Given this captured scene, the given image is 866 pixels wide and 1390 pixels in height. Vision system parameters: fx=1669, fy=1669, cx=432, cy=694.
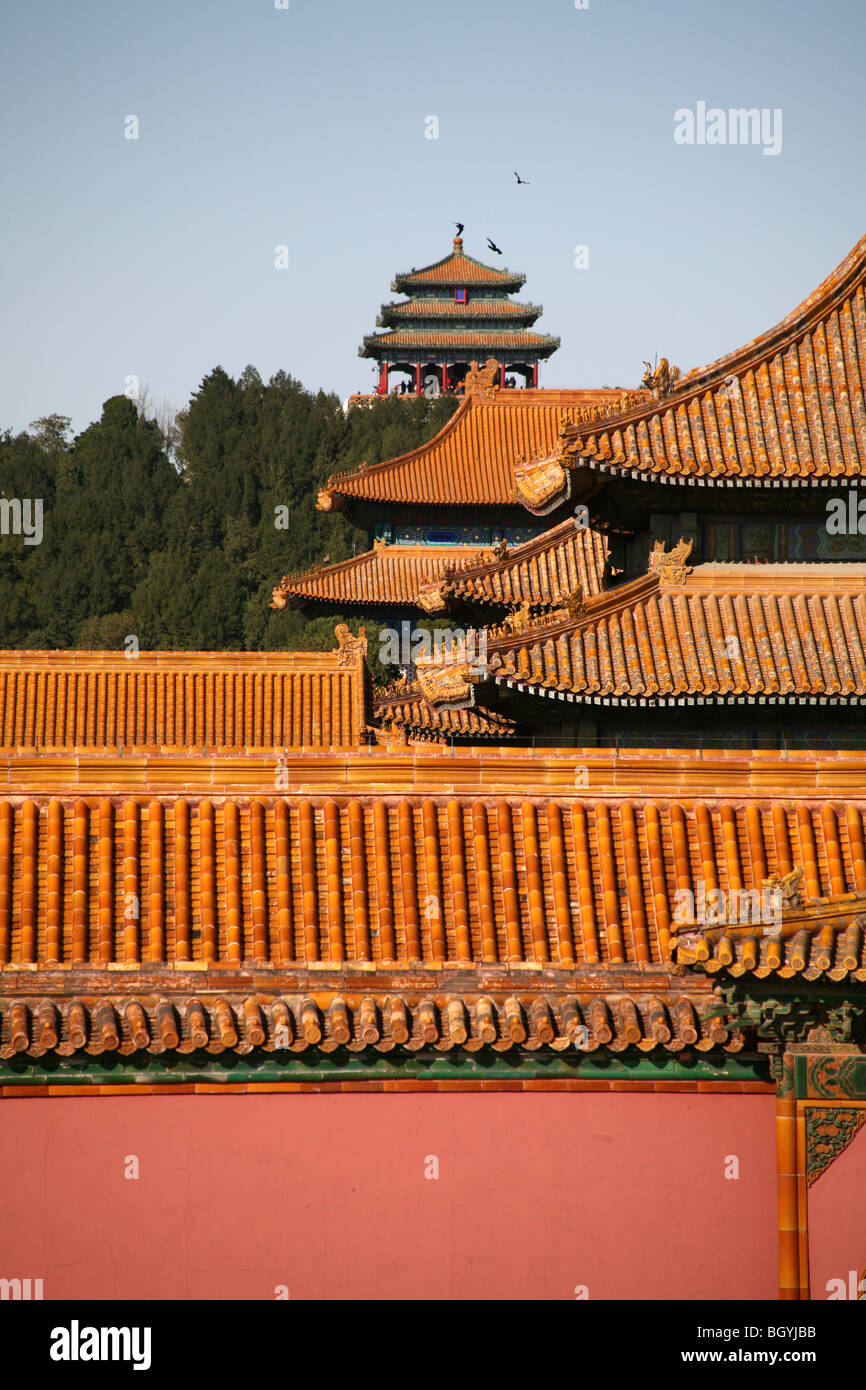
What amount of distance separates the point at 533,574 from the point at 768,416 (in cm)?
650

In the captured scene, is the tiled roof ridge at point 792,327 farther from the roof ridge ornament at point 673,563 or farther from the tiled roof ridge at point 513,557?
the tiled roof ridge at point 513,557

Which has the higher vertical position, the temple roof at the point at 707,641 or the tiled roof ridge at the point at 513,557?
the tiled roof ridge at the point at 513,557

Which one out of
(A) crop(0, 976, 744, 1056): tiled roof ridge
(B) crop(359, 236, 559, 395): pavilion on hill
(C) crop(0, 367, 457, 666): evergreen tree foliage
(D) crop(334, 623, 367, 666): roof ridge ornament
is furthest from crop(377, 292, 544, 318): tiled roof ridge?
(A) crop(0, 976, 744, 1056): tiled roof ridge

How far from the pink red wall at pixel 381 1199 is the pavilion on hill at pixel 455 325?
70333mm

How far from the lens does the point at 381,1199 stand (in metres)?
11.2

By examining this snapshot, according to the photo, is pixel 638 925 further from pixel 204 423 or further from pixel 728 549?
pixel 204 423

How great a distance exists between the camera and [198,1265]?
36.5 ft

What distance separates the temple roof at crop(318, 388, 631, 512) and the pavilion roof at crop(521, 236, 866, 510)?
21.7 m

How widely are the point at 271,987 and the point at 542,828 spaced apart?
2483 mm

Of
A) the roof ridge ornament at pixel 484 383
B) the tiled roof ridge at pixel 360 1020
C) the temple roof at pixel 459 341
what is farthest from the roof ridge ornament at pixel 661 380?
the temple roof at pixel 459 341

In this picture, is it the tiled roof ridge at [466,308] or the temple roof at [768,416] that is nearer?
the temple roof at [768,416]

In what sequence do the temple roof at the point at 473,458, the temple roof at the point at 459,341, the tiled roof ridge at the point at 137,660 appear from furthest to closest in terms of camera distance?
the temple roof at the point at 459,341 → the temple roof at the point at 473,458 → the tiled roof ridge at the point at 137,660

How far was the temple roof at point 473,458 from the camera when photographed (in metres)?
41.2
